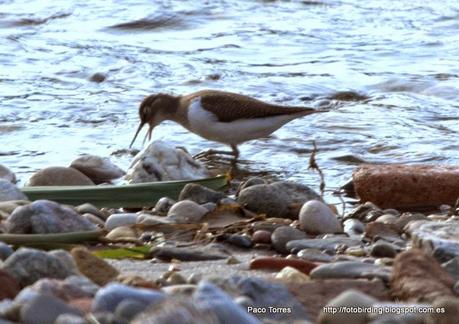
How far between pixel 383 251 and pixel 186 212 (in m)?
1.09

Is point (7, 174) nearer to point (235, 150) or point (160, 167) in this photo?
point (160, 167)

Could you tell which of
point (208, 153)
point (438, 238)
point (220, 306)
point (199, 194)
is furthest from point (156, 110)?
point (220, 306)

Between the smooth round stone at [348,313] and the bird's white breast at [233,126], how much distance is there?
183 inches

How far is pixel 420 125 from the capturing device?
322 inches

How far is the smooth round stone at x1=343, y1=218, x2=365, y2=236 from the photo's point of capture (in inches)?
195

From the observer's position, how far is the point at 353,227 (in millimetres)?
5035

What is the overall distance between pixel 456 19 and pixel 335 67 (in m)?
2.10

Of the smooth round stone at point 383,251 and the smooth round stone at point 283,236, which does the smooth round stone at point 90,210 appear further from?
the smooth round stone at point 383,251

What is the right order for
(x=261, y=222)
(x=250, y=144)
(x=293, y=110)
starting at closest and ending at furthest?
(x=261, y=222) → (x=293, y=110) → (x=250, y=144)

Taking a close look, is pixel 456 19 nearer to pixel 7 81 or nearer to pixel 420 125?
pixel 420 125

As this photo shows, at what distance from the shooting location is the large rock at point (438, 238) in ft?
12.6

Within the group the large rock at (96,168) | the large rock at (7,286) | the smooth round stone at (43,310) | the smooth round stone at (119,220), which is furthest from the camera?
the large rock at (96,168)

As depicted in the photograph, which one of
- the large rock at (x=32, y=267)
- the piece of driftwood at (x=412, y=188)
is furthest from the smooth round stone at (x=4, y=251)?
the piece of driftwood at (x=412, y=188)

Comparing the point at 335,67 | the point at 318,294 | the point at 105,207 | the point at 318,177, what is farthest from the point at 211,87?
the point at 318,294
